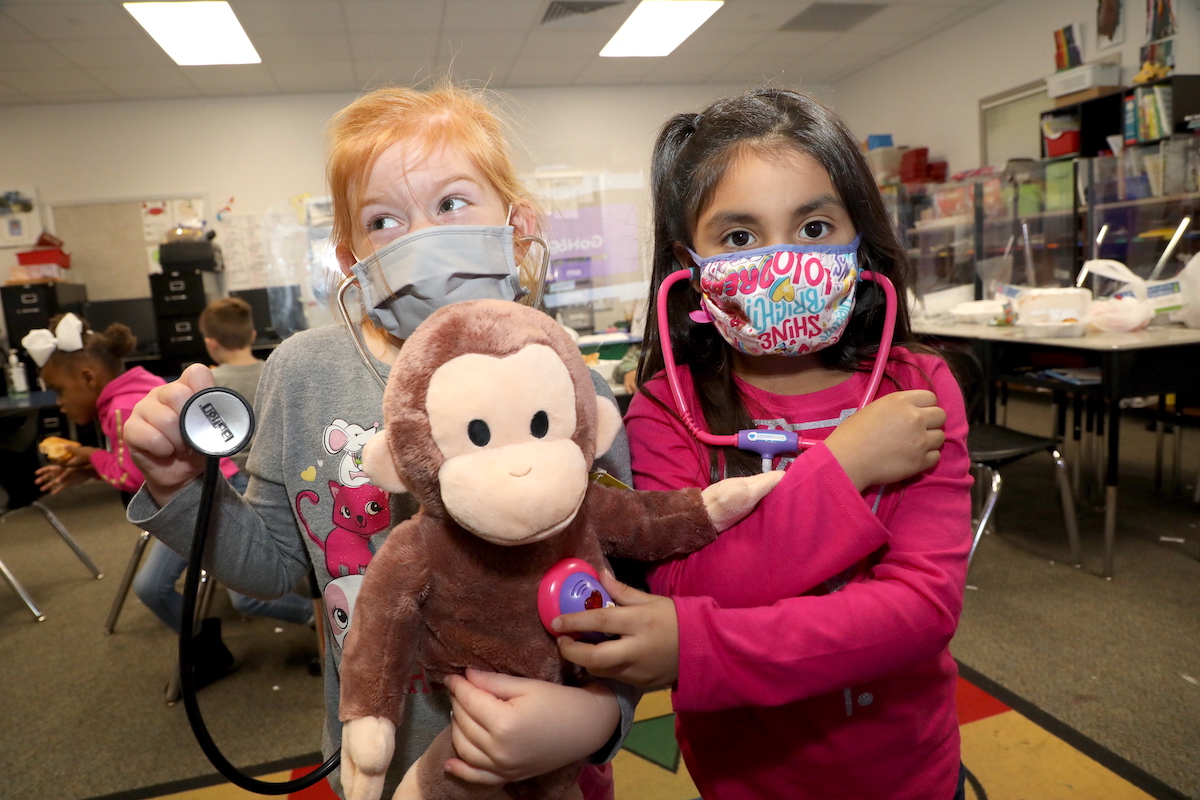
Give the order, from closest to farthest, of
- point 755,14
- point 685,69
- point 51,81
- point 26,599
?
point 26,599
point 755,14
point 51,81
point 685,69

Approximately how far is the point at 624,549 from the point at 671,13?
609cm

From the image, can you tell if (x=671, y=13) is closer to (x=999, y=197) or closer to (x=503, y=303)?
(x=999, y=197)

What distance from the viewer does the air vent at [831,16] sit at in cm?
595

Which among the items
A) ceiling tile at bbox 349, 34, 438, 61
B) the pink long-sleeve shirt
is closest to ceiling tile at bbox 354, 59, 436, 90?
ceiling tile at bbox 349, 34, 438, 61

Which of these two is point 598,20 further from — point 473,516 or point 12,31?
point 473,516

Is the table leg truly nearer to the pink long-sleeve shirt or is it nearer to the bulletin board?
the pink long-sleeve shirt

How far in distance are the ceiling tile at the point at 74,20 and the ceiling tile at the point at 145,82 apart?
83 centimetres

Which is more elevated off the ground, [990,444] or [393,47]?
[393,47]

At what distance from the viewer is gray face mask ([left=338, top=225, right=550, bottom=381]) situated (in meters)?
0.71

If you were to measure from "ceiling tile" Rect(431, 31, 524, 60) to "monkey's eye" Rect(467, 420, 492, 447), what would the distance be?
5902 millimetres

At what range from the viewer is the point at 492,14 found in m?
5.49

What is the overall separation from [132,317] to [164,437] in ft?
23.2

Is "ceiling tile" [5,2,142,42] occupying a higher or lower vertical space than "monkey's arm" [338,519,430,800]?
higher

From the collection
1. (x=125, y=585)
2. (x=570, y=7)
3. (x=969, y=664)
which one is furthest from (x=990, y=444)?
(x=570, y=7)
